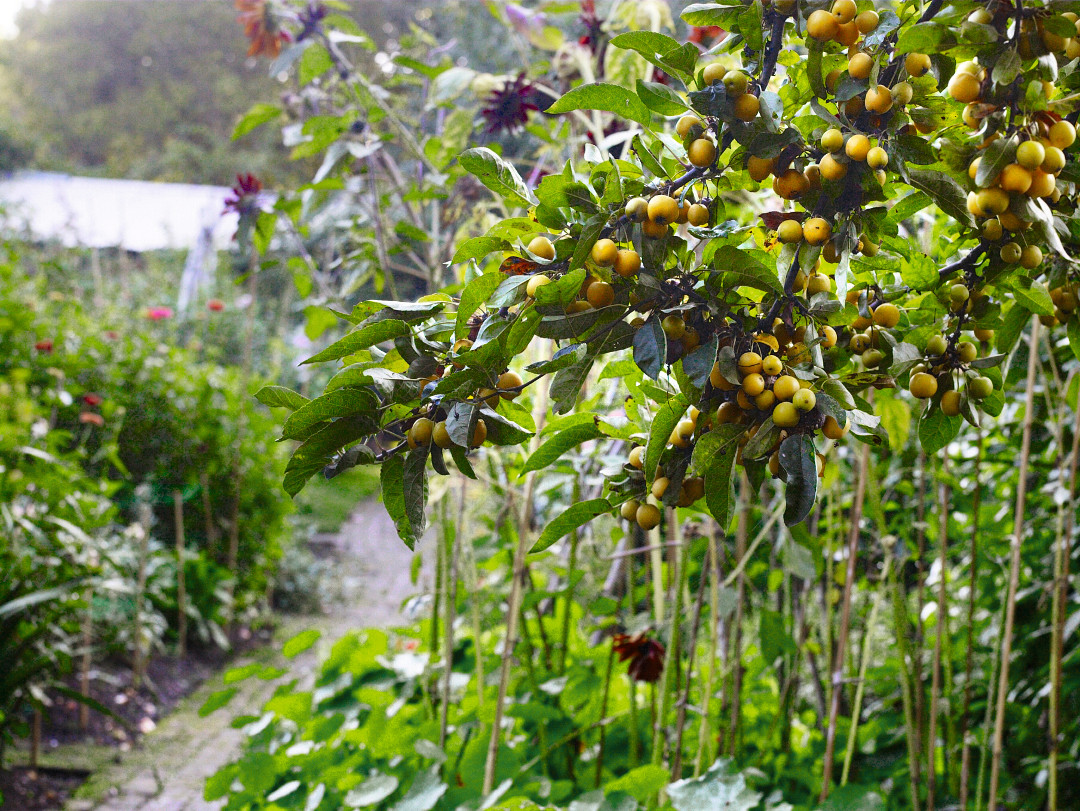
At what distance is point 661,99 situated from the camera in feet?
1.74

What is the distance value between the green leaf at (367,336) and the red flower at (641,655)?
745mm

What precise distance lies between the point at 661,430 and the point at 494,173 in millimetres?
210

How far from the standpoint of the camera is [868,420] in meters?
0.51

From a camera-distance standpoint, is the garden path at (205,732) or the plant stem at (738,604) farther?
the garden path at (205,732)

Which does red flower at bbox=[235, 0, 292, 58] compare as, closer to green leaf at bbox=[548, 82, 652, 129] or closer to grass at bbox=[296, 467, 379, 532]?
green leaf at bbox=[548, 82, 652, 129]

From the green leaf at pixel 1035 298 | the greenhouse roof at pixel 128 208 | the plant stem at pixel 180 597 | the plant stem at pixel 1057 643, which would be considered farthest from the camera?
the greenhouse roof at pixel 128 208

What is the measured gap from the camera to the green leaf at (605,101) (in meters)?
0.54

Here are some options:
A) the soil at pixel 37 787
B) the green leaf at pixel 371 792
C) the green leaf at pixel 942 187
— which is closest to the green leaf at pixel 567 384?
the green leaf at pixel 942 187

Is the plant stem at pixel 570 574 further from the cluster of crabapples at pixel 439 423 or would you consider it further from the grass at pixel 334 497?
the grass at pixel 334 497

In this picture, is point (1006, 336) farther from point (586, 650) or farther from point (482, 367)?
point (586, 650)

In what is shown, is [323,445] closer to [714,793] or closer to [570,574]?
[714,793]

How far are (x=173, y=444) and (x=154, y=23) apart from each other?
14.9 meters

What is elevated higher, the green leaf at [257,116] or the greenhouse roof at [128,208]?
the greenhouse roof at [128,208]

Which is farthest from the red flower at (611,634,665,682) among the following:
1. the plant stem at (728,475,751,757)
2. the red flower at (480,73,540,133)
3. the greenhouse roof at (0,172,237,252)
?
the greenhouse roof at (0,172,237,252)
